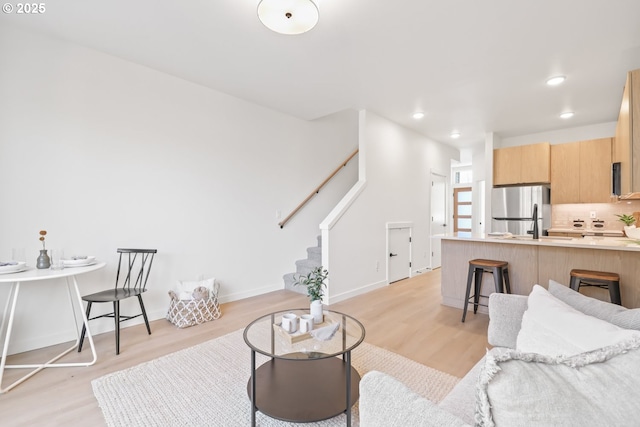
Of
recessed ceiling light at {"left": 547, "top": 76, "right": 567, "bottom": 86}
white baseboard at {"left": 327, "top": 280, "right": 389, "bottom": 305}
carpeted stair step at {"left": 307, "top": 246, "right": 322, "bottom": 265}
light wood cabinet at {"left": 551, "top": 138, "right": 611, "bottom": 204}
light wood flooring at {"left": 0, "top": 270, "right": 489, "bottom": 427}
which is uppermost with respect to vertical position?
recessed ceiling light at {"left": 547, "top": 76, "right": 567, "bottom": 86}

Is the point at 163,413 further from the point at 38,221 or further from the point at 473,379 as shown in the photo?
the point at 38,221

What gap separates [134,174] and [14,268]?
124 cm

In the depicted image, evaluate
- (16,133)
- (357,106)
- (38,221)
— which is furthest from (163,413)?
(357,106)

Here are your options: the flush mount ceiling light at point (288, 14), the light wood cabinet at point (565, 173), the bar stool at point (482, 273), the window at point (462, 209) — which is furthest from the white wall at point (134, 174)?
the window at point (462, 209)

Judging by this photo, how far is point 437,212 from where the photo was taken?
6273 mm

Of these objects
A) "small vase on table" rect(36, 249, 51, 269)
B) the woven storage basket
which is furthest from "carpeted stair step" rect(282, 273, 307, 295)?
"small vase on table" rect(36, 249, 51, 269)

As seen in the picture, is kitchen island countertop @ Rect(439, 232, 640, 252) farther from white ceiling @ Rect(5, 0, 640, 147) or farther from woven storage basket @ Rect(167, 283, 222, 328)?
woven storage basket @ Rect(167, 283, 222, 328)

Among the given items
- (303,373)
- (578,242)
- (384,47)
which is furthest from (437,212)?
(303,373)

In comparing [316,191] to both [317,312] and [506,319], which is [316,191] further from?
[506,319]

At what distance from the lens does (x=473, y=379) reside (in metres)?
1.34

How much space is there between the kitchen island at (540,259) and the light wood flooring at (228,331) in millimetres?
460

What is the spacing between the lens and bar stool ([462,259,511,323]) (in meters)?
3.07

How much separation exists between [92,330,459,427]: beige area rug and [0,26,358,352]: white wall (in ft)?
3.73

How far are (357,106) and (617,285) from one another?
3370 millimetres
